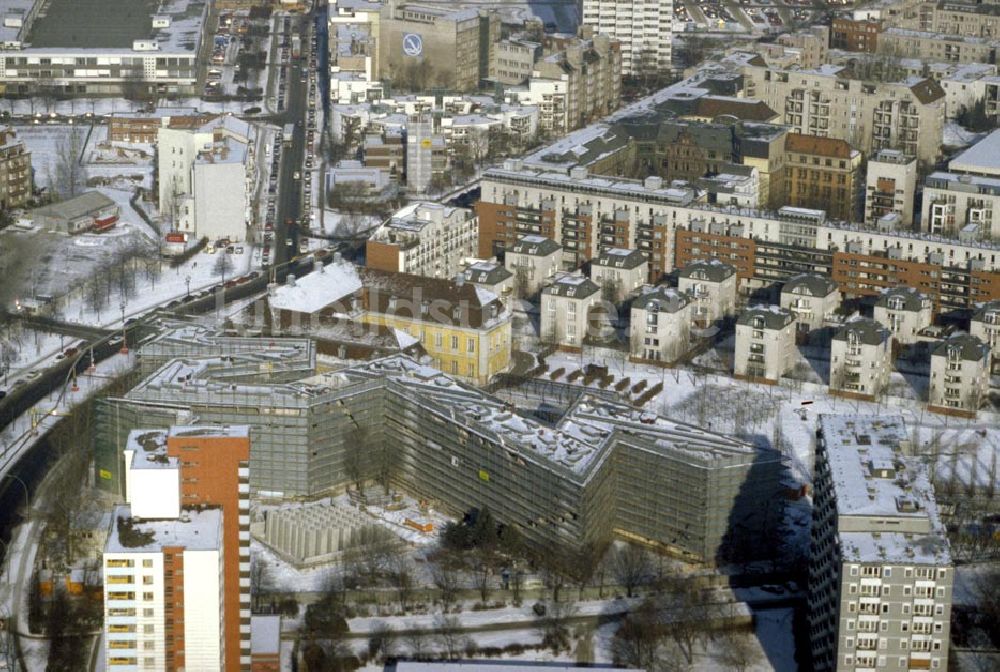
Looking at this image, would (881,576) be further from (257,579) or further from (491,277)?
(491,277)

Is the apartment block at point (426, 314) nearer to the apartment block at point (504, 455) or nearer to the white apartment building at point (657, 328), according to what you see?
the white apartment building at point (657, 328)

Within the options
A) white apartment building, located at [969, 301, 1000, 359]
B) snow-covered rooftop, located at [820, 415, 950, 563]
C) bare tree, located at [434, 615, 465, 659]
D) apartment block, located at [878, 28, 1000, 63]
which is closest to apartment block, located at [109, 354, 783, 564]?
bare tree, located at [434, 615, 465, 659]

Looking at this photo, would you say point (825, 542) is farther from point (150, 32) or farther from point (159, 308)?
point (150, 32)

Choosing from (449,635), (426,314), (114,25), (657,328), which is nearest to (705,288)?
(657,328)

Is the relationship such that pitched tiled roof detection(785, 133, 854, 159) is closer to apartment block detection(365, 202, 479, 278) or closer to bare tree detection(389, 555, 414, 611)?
apartment block detection(365, 202, 479, 278)

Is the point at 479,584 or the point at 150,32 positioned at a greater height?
the point at 150,32

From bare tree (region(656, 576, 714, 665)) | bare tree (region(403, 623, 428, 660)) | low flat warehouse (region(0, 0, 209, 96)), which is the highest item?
low flat warehouse (region(0, 0, 209, 96))

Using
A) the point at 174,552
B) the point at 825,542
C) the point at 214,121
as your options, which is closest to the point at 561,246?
the point at 214,121
